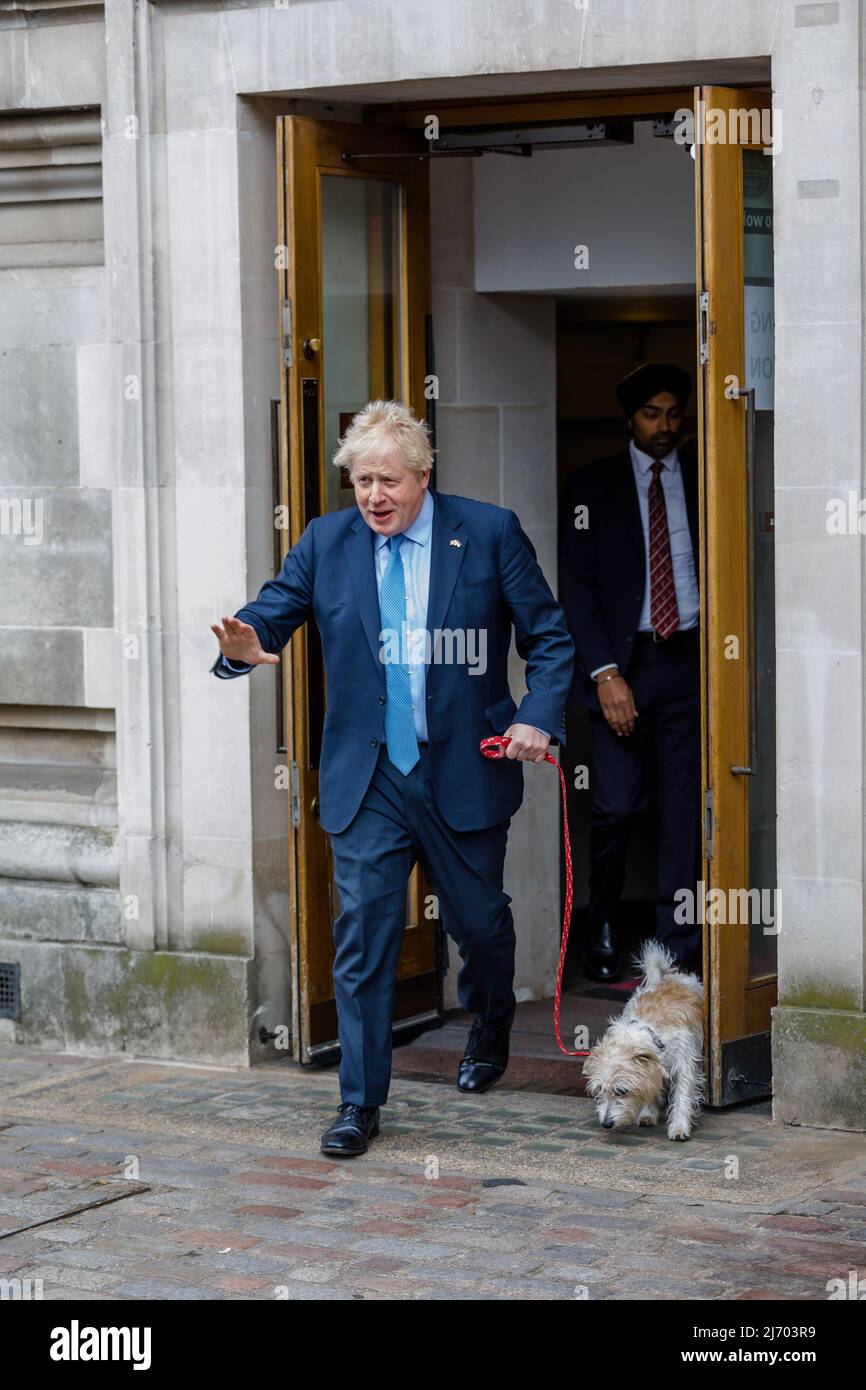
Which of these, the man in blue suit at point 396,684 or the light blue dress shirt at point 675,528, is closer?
the man in blue suit at point 396,684

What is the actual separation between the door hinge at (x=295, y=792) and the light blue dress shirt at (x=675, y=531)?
1.53 metres

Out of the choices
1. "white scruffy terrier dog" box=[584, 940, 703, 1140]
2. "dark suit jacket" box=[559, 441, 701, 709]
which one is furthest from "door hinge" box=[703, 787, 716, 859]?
"dark suit jacket" box=[559, 441, 701, 709]

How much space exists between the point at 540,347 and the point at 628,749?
59.4 inches

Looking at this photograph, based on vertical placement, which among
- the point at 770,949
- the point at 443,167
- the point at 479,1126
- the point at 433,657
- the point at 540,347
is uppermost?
the point at 443,167

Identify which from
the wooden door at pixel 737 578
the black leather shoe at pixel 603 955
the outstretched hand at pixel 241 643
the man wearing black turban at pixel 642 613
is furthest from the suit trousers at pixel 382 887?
the black leather shoe at pixel 603 955

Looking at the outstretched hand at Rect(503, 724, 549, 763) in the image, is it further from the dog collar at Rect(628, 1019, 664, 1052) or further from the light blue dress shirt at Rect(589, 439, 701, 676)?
the light blue dress shirt at Rect(589, 439, 701, 676)

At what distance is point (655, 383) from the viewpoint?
8211 millimetres

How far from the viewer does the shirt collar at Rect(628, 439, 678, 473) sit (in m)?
8.28

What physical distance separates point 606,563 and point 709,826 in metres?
1.96

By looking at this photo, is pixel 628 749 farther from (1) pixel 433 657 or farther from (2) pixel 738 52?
(2) pixel 738 52

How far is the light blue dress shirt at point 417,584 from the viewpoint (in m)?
6.39

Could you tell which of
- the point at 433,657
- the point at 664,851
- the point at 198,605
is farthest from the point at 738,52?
the point at 664,851

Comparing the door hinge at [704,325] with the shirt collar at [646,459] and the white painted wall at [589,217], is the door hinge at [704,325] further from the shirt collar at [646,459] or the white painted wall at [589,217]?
the shirt collar at [646,459]

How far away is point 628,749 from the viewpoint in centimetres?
835
